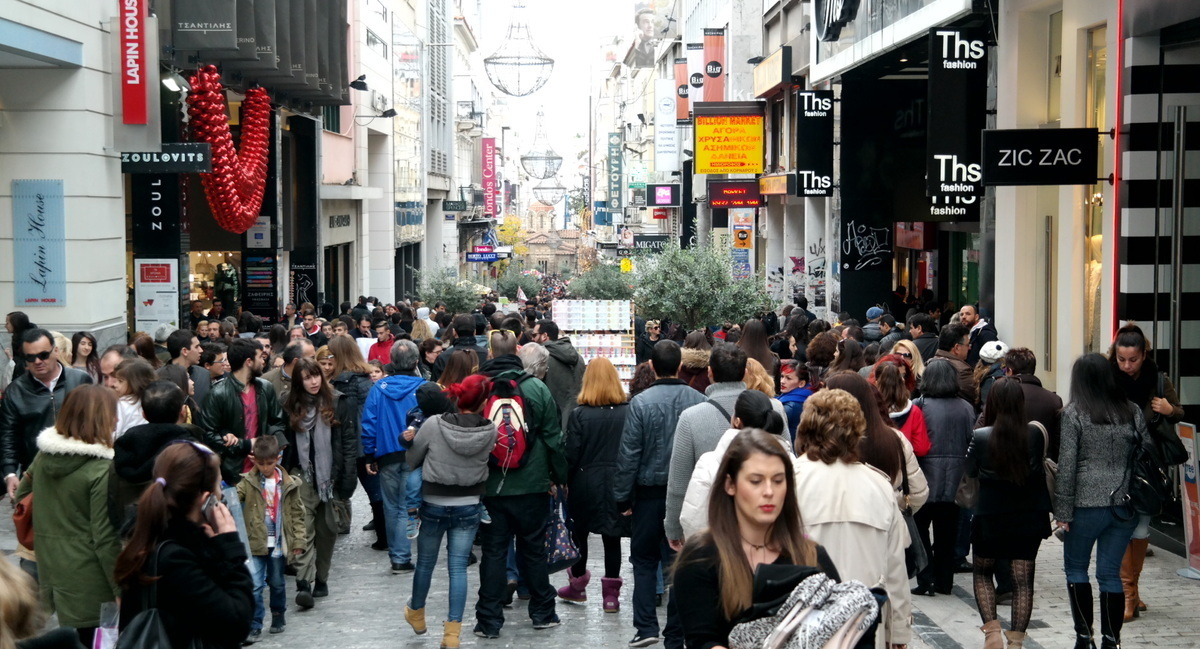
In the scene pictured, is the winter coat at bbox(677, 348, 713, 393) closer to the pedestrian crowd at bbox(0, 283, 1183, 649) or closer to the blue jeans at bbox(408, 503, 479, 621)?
the pedestrian crowd at bbox(0, 283, 1183, 649)

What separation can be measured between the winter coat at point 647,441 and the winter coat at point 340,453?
2.22 m

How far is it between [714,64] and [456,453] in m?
37.7

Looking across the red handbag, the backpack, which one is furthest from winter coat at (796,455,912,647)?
the red handbag

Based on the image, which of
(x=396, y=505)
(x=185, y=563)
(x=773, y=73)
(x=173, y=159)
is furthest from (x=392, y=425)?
(x=773, y=73)

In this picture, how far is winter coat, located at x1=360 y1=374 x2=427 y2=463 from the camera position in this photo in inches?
408

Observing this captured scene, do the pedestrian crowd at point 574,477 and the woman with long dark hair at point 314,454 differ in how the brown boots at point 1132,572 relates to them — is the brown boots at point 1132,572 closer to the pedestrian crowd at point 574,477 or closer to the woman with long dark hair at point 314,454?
the pedestrian crowd at point 574,477

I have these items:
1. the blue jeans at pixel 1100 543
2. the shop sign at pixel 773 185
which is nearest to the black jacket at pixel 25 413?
the blue jeans at pixel 1100 543

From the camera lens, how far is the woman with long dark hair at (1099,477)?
24.4 feet

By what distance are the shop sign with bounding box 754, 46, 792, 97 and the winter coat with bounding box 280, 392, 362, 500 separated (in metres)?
23.7

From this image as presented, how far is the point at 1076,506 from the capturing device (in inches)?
297

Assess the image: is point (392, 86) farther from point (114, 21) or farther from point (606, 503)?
point (606, 503)

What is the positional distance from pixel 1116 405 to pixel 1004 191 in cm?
884

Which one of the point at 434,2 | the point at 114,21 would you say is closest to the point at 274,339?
the point at 114,21

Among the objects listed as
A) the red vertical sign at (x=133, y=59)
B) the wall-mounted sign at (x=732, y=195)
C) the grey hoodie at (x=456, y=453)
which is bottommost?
the grey hoodie at (x=456, y=453)
